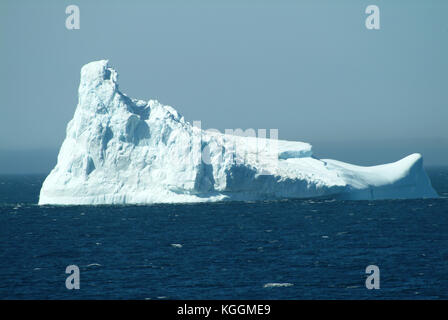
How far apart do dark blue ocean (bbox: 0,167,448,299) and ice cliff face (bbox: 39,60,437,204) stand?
1.61 meters

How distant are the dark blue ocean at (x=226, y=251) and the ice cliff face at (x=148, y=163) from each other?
161 centimetres

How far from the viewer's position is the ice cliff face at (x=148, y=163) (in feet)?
176

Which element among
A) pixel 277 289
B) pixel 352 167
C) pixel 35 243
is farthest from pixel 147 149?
pixel 277 289

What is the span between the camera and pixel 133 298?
2753 centimetres

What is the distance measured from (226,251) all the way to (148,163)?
59.0ft

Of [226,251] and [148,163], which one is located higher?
[148,163]

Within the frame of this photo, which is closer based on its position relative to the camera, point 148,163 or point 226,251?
point 226,251

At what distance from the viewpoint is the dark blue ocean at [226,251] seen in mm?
29094

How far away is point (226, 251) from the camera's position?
125 ft

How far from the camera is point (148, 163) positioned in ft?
179

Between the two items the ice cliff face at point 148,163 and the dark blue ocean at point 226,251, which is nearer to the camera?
the dark blue ocean at point 226,251

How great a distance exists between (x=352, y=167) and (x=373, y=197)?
125 inches

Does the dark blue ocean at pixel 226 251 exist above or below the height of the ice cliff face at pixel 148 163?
below

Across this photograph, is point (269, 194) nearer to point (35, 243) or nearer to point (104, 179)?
point (104, 179)
